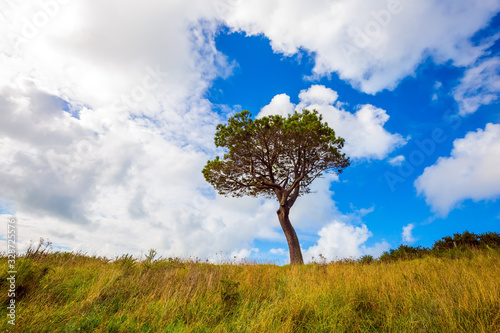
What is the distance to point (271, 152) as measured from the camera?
56.9ft

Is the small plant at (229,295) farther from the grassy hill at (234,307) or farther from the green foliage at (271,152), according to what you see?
the green foliage at (271,152)

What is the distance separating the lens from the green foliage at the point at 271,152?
15.7m

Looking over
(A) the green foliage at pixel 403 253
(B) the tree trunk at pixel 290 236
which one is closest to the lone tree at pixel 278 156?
(B) the tree trunk at pixel 290 236

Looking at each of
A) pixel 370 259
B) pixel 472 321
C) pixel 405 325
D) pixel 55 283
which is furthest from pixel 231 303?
pixel 370 259

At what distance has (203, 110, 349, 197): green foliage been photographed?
15.7 metres

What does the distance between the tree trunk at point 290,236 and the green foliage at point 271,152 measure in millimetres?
1747

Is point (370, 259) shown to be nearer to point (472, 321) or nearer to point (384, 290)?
point (384, 290)

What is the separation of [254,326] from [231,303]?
1325mm

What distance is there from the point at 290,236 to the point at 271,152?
6.13 metres

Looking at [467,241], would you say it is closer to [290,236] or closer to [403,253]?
[403,253]

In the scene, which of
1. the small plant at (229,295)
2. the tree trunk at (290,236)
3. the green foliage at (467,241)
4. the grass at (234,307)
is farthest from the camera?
the tree trunk at (290,236)

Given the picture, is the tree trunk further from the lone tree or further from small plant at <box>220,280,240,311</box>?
small plant at <box>220,280,240,311</box>

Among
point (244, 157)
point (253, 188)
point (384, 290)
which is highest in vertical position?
point (244, 157)

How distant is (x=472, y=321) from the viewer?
352 centimetres
